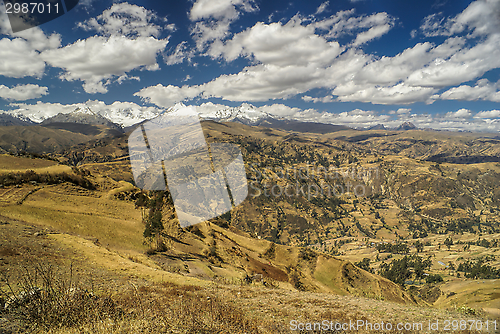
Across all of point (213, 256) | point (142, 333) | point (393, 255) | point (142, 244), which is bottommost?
point (393, 255)

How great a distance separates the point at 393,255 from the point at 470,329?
192 metres

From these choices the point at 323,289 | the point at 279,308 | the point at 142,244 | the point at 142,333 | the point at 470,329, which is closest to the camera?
the point at 142,333

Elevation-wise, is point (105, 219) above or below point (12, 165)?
below

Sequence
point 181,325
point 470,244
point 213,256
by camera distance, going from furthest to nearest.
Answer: point 470,244
point 213,256
point 181,325

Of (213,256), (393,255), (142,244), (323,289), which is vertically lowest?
(393,255)

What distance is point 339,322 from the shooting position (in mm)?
9570

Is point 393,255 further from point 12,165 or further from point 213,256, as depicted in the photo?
point 12,165

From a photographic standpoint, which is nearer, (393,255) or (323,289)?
(323,289)

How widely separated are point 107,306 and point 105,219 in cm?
2112

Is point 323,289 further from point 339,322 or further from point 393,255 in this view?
point 393,255

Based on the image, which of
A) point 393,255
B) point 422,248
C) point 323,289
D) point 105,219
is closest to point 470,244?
point 422,248

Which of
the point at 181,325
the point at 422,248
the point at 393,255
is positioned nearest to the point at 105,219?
the point at 181,325

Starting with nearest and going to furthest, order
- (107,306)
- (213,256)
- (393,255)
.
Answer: (107,306) → (213,256) → (393,255)

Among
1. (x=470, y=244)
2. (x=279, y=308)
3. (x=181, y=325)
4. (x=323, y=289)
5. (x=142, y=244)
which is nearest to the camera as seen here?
(x=181, y=325)
